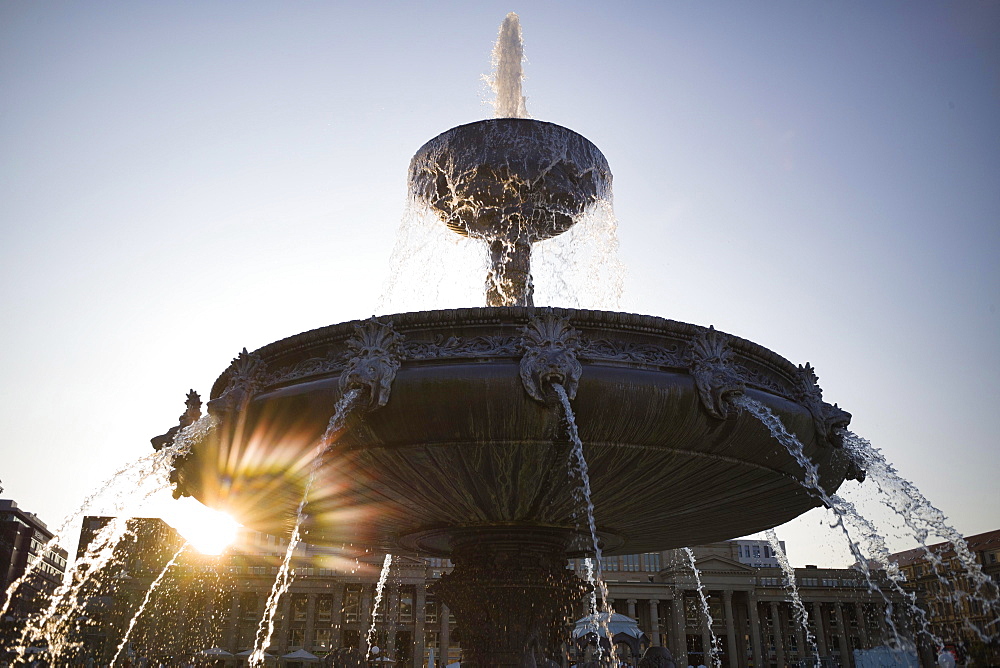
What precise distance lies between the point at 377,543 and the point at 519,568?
8.63 ft

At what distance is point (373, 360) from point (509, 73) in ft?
25.1

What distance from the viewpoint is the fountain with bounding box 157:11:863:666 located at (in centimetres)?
545

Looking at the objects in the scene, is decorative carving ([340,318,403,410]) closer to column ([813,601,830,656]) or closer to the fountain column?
the fountain column

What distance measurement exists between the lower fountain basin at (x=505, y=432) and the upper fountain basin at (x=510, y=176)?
3262 mm

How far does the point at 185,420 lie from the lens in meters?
6.88

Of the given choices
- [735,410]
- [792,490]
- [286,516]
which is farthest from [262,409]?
[792,490]

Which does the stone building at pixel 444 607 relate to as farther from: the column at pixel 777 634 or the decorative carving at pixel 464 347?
the decorative carving at pixel 464 347

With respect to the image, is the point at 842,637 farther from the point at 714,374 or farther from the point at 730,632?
the point at 714,374

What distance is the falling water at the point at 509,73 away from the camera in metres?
11.6

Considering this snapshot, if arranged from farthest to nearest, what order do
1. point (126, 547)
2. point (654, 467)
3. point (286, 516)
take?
1. point (126, 547)
2. point (286, 516)
3. point (654, 467)

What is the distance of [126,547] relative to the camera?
5009cm

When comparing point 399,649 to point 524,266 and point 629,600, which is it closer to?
point 629,600

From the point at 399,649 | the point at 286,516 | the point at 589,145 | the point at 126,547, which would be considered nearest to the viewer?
the point at 286,516

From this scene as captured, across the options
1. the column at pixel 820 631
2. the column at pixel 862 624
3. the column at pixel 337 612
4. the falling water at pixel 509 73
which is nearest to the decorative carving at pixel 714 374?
the falling water at pixel 509 73
